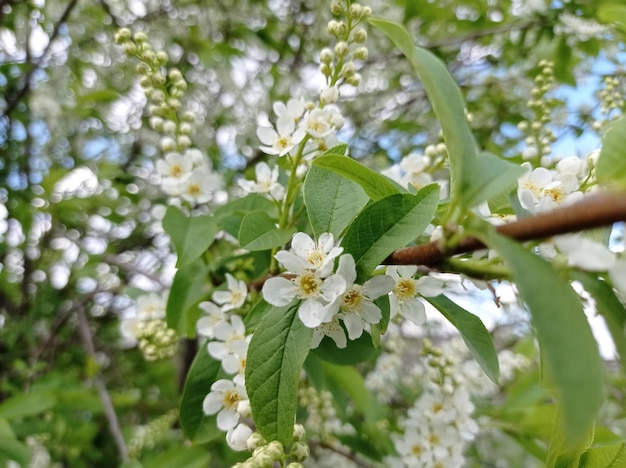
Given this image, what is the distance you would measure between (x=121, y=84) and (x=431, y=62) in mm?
4005

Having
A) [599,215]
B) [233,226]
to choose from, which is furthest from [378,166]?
[599,215]

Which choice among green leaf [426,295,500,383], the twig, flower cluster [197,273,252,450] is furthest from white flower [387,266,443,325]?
the twig

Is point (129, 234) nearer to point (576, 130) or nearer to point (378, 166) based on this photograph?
point (378, 166)

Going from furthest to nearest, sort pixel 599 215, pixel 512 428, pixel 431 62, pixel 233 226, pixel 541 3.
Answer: pixel 541 3 → pixel 512 428 → pixel 233 226 → pixel 431 62 → pixel 599 215

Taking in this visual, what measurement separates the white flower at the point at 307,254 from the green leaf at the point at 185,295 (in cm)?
54

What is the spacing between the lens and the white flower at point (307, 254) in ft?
2.99

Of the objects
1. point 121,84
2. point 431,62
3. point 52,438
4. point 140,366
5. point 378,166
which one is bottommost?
point 140,366

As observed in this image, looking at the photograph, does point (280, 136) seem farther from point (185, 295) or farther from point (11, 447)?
point (11, 447)

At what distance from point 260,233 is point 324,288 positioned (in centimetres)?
25

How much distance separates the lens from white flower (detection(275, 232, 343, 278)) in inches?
35.9

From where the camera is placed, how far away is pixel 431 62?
0.79 meters

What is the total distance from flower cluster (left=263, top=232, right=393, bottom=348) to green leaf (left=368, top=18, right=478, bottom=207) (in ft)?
0.71

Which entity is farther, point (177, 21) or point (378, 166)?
point (177, 21)

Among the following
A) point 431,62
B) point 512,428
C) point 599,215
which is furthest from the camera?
point 512,428
